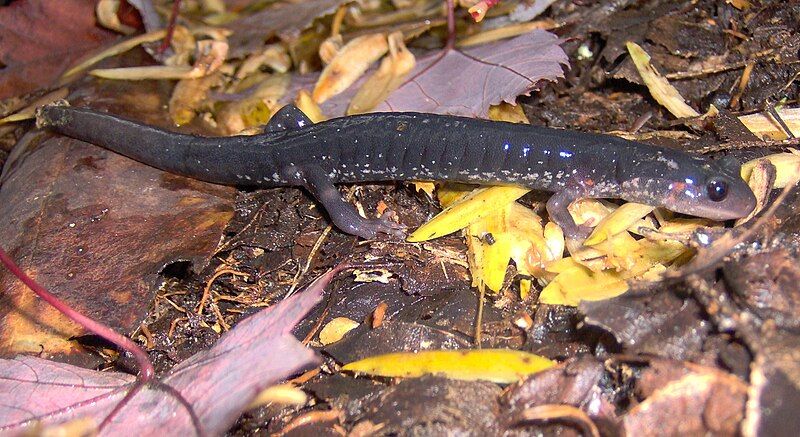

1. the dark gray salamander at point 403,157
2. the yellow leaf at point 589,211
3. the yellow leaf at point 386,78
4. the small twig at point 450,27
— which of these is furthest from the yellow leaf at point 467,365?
the small twig at point 450,27

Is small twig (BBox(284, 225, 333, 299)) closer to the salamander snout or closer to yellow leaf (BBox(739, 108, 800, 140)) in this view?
the salamander snout

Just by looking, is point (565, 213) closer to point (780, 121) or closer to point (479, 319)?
point (479, 319)

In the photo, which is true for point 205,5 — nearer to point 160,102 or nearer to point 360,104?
point 160,102

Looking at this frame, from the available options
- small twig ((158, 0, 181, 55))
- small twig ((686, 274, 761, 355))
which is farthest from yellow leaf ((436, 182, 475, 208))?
small twig ((158, 0, 181, 55))

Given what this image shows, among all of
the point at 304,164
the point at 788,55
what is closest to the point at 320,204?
the point at 304,164

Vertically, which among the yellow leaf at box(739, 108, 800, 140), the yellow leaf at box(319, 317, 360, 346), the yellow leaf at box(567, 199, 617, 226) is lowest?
the yellow leaf at box(567, 199, 617, 226)

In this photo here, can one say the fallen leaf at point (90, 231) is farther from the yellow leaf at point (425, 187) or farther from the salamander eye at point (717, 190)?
the salamander eye at point (717, 190)
